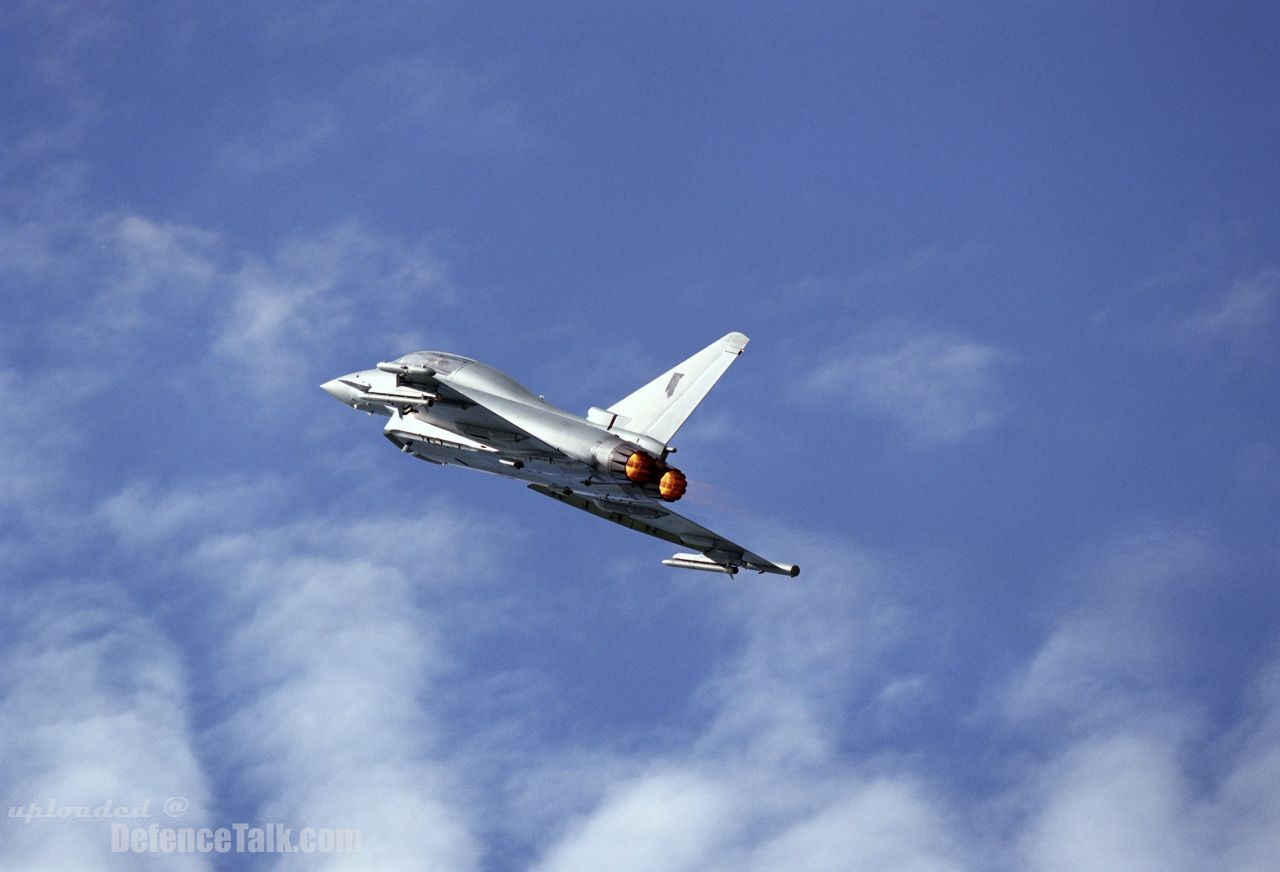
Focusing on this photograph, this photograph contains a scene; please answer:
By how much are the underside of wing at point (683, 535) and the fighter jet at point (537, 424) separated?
26 centimetres

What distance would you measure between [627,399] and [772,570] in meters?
7.78

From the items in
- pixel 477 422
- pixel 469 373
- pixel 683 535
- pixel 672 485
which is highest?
pixel 469 373

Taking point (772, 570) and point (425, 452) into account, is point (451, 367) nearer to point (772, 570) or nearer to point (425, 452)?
point (425, 452)

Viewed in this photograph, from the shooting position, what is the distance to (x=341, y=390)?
2025 inches

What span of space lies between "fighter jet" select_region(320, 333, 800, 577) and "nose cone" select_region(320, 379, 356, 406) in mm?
30

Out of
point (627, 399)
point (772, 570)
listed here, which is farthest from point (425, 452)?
point (772, 570)

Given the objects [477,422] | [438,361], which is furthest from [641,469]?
[438,361]

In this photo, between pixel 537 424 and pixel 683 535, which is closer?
pixel 537 424

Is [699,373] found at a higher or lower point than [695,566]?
higher

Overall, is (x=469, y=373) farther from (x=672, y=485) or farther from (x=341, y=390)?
(x=672, y=485)

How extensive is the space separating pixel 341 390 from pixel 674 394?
34.0ft

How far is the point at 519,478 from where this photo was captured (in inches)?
1972

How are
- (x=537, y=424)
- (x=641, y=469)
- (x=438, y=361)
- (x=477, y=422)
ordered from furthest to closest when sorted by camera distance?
(x=438, y=361), (x=477, y=422), (x=537, y=424), (x=641, y=469)

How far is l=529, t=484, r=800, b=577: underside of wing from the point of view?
2074 inches
